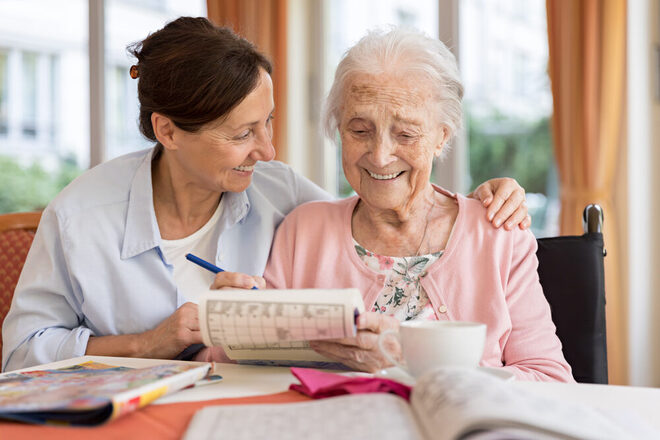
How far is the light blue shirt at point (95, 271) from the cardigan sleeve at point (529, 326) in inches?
23.2

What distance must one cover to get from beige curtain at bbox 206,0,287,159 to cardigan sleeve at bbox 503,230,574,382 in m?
3.03

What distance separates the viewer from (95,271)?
1.55m

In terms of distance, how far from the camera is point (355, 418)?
2.53 ft

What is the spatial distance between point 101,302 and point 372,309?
630mm

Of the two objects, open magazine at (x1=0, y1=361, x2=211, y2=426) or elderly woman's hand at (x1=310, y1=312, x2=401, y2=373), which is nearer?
open magazine at (x1=0, y1=361, x2=211, y2=426)

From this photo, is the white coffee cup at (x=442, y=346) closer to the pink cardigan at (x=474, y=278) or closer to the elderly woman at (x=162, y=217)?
the pink cardigan at (x=474, y=278)

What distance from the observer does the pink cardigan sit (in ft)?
4.39

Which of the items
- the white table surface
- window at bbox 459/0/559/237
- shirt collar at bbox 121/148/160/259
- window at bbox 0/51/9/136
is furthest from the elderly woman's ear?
window at bbox 0/51/9/136

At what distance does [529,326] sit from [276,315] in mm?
626

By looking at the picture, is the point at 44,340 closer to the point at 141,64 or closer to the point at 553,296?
the point at 141,64

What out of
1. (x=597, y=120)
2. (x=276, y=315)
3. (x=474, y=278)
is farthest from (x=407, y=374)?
(x=597, y=120)

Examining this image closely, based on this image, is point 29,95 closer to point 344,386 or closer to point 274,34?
point 274,34

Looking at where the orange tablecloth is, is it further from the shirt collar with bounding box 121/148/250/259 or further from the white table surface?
the shirt collar with bounding box 121/148/250/259

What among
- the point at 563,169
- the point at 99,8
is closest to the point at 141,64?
the point at 563,169
